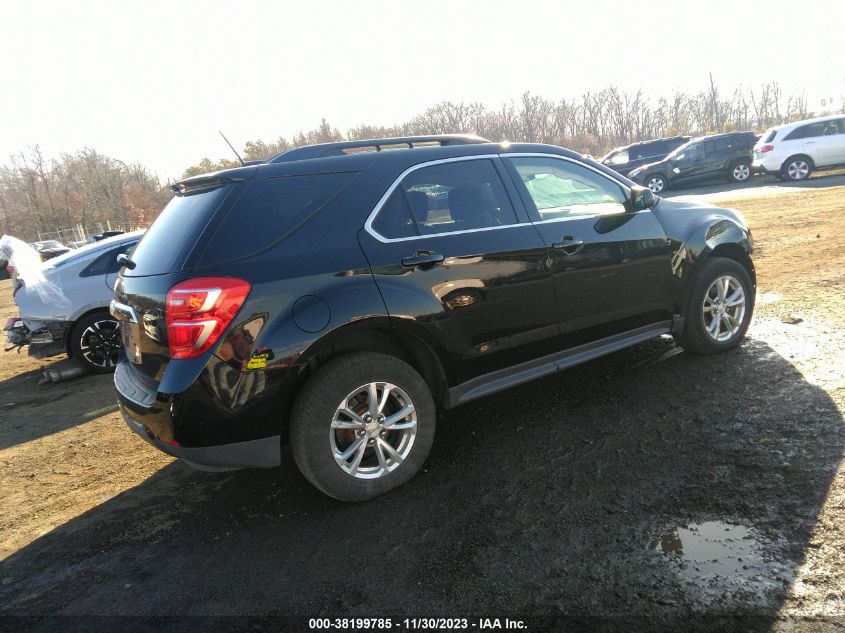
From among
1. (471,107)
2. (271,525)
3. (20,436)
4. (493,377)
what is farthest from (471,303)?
(471,107)

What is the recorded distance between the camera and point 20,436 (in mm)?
5012

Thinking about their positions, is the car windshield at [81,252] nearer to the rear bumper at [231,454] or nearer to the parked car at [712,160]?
the rear bumper at [231,454]

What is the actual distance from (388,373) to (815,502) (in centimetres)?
213

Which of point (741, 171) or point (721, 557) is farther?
point (741, 171)

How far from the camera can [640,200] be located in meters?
4.25

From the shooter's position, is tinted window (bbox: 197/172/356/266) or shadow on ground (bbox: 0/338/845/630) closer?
shadow on ground (bbox: 0/338/845/630)

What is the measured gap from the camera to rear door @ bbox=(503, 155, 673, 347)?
148 inches

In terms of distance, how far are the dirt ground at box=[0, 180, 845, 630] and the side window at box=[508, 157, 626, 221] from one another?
4.42 ft

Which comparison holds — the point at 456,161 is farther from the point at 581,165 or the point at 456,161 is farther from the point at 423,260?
the point at 581,165

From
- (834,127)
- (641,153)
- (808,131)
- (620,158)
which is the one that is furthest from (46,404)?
(641,153)

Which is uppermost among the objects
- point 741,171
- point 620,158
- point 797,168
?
point 620,158

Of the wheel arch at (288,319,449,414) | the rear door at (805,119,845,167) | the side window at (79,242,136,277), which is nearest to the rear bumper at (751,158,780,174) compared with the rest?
the rear door at (805,119,845,167)

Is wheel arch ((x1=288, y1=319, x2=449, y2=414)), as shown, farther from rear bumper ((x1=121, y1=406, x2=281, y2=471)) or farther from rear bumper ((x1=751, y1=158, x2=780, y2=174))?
rear bumper ((x1=751, y1=158, x2=780, y2=174))

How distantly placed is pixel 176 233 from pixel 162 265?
215mm
